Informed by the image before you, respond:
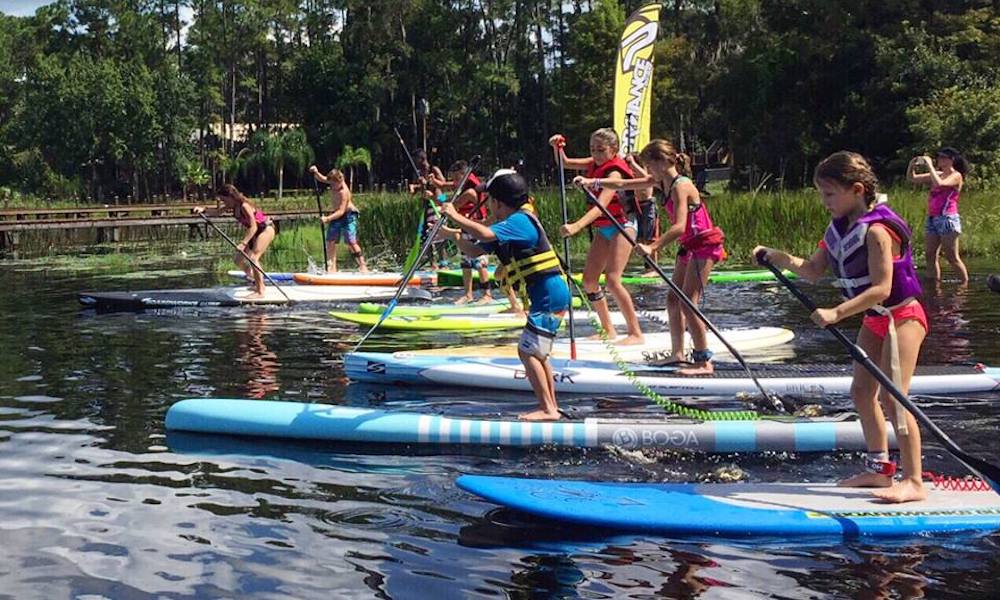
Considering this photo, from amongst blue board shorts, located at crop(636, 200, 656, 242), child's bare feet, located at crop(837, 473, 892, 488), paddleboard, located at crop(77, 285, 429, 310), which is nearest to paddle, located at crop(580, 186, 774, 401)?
child's bare feet, located at crop(837, 473, 892, 488)

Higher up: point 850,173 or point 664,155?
point 664,155

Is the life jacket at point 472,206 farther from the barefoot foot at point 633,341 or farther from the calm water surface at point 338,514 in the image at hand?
the barefoot foot at point 633,341

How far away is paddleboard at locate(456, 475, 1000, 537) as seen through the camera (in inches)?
213

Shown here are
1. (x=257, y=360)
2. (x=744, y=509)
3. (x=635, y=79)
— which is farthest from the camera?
(x=635, y=79)

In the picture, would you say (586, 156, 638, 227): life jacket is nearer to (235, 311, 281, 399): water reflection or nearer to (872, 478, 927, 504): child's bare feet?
(235, 311, 281, 399): water reflection

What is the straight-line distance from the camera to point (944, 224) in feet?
50.9

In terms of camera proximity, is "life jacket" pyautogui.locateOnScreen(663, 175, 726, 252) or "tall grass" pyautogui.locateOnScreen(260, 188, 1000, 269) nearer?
"life jacket" pyautogui.locateOnScreen(663, 175, 726, 252)

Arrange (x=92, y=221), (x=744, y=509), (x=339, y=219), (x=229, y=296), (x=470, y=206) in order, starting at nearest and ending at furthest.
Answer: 1. (x=744, y=509)
2. (x=470, y=206)
3. (x=229, y=296)
4. (x=339, y=219)
5. (x=92, y=221)

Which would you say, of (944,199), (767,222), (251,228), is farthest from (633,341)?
(767,222)

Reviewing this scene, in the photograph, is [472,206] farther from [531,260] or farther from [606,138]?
[531,260]

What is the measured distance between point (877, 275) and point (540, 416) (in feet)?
8.93

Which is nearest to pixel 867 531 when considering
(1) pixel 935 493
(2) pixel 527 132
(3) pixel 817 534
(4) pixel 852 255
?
(3) pixel 817 534

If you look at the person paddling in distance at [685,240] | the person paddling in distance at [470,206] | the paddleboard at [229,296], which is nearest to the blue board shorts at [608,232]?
the person paddling in distance at [685,240]

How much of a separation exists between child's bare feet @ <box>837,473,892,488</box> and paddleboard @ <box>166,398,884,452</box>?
3.23 ft
